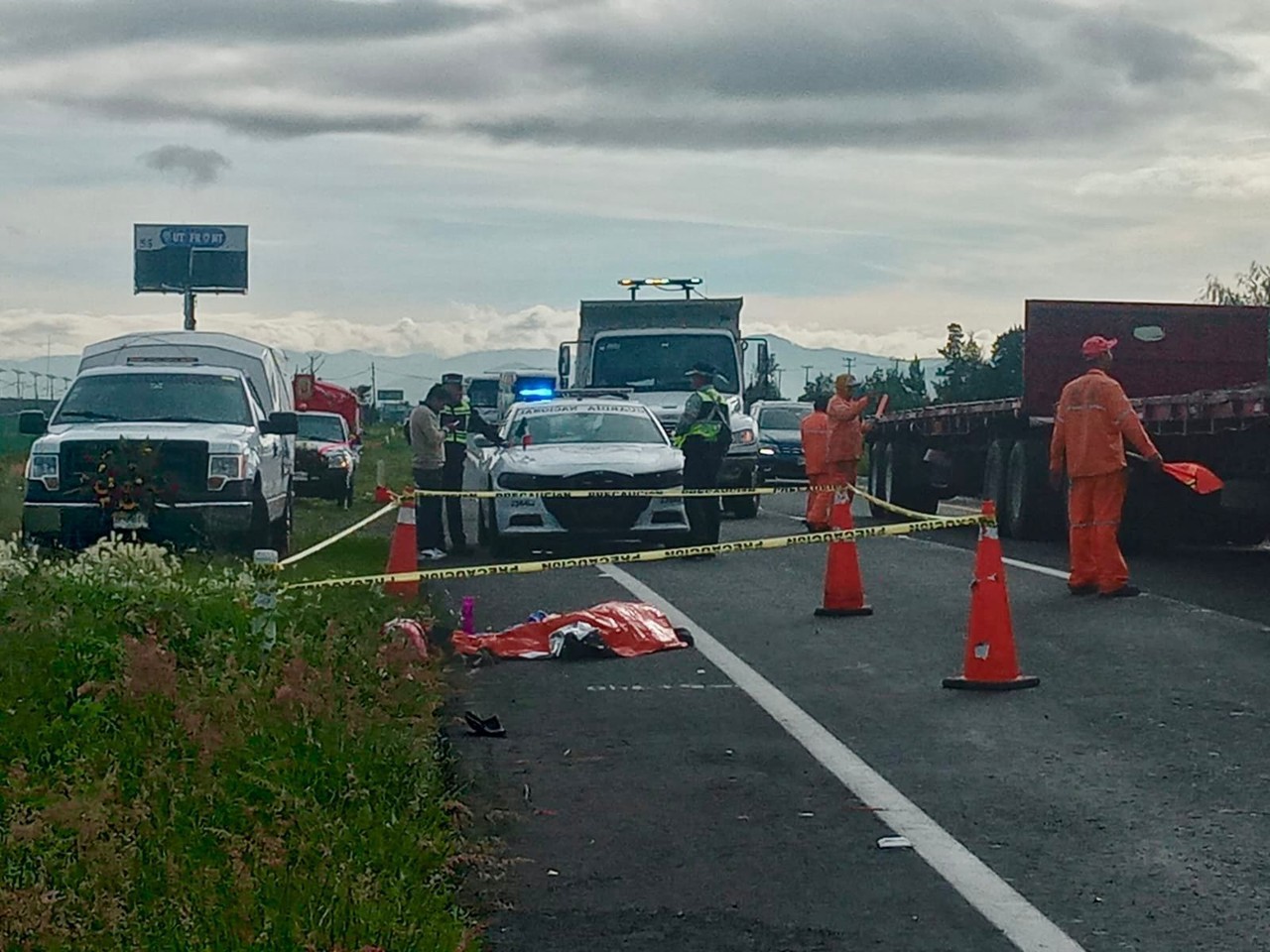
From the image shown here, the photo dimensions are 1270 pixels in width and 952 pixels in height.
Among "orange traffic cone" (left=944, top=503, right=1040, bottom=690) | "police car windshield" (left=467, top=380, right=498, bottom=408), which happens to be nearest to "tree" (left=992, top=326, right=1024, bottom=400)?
"police car windshield" (left=467, top=380, right=498, bottom=408)

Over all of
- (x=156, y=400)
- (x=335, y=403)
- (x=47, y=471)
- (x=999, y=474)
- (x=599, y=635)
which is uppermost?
(x=156, y=400)

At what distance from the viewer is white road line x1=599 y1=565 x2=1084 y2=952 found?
5.88m

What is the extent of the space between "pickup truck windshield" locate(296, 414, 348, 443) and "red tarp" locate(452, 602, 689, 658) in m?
23.7

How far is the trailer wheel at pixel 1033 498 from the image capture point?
69.5 feet

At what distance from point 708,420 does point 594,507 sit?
7.25 feet

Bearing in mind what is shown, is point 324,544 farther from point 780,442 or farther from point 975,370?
point 975,370

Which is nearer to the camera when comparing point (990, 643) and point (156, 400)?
point (990, 643)

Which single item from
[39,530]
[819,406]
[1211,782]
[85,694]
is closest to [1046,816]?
[1211,782]

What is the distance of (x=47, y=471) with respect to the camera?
58.0 ft

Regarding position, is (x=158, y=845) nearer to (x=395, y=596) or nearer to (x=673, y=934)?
(x=673, y=934)

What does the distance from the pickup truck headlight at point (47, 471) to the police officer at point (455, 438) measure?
3843 millimetres

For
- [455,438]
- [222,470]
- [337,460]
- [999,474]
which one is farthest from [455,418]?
[337,460]

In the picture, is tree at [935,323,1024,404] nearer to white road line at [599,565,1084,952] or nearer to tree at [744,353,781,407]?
tree at [744,353,781,407]

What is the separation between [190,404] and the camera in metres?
19.1
